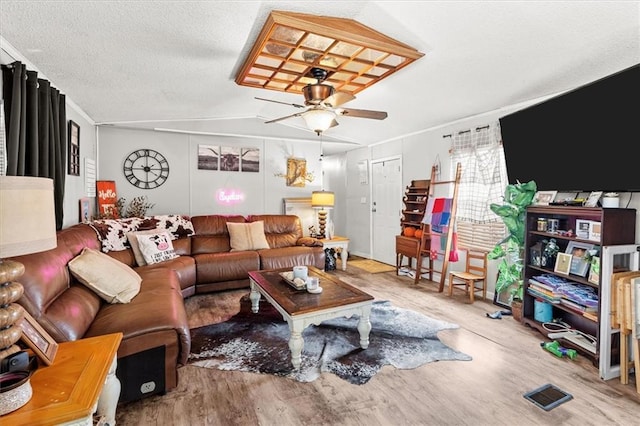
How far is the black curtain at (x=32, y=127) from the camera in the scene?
86.8 inches

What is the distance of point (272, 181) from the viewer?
581cm

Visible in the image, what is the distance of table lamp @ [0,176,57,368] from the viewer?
109 cm

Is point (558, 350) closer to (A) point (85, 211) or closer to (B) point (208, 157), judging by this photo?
(B) point (208, 157)

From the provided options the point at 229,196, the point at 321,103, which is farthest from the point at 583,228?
the point at 229,196

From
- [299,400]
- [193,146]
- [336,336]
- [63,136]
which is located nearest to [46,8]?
[63,136]

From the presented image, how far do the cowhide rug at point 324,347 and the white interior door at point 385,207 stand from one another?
2.59 metres

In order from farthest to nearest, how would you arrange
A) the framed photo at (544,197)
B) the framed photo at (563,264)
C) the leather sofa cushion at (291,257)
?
1. the leather sofa cushion at (291,257)
2. the framed photo at (544,197)
3. the framed photo at (563,264)

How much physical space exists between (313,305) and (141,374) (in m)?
1.17

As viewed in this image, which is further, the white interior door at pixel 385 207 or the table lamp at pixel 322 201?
the white interior door at pixel 385 207

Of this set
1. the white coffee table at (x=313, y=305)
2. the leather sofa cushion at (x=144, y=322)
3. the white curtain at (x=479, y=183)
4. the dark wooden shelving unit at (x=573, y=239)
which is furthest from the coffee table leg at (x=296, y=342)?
the white curtain at (x=479, y=183)

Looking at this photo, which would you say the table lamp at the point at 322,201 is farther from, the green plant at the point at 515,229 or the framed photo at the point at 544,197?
the framed photo at the point at 544,197

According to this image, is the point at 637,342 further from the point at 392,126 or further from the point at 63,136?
the point at 63,136

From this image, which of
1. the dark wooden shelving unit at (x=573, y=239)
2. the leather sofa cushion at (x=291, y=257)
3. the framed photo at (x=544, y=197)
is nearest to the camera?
the dark wooden shelving unit at (x=573, y=239)

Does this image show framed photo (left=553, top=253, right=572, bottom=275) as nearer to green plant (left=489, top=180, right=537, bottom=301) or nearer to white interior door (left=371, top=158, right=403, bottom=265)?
green plant (left=489, top=180, right=537, bottom=301)
